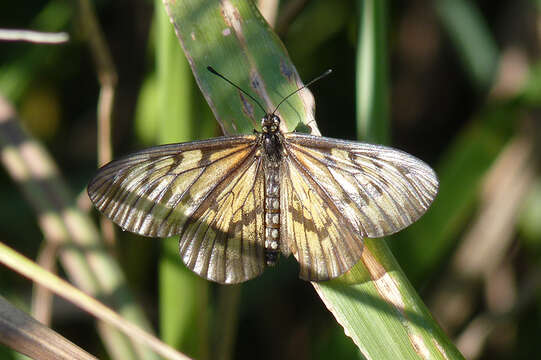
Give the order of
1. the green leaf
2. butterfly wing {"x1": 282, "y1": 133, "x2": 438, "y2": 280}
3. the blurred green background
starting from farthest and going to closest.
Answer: the blurred green background
butterfly wing {"x1": 282, "y1": 133, "x2": 438, "y2": 280}
the green leaf

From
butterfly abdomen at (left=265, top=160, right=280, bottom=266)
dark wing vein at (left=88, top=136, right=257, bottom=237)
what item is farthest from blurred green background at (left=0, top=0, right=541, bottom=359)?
butterfly abdomen at (left=265, top=160, right=280, bottom=266)

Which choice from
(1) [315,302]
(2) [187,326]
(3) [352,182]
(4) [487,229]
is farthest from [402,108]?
(2) [187,326]

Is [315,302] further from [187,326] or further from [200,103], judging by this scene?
[200,103]

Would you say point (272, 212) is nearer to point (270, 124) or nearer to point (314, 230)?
point (314, 230)

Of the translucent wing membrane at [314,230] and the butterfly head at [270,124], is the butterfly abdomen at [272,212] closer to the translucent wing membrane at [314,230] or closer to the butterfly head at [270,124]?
the translucent wing membrane at [314,230]

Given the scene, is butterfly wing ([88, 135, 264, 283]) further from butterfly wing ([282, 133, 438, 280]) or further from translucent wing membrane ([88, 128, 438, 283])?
butterfly wing ([282, 133, 438, 280])

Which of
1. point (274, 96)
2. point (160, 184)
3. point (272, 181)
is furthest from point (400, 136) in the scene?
point (160, 184)
